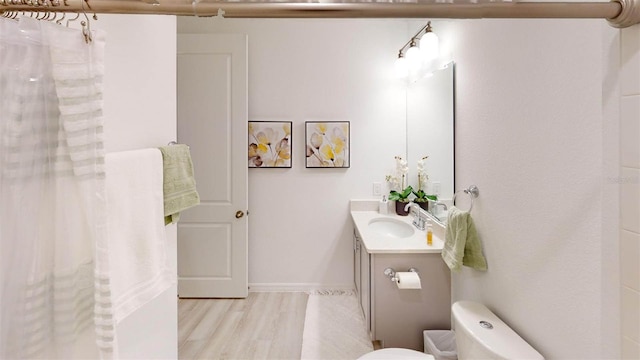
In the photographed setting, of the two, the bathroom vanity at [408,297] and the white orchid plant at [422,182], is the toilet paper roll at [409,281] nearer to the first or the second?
the bathroom vanity at [408,297]

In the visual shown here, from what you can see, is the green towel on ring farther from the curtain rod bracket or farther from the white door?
the white door

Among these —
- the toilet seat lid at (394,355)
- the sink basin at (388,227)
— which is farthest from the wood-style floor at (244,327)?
the sink basin at (388,227)

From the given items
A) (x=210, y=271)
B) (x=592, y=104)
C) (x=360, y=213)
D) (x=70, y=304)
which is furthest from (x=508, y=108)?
(x=210, y=271)

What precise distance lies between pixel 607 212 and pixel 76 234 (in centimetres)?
121

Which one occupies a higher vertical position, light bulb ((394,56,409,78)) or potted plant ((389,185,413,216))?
light bulb ((394,56,409,78))

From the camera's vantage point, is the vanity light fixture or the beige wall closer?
the beige wall

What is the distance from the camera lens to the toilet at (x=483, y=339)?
125 centimetres

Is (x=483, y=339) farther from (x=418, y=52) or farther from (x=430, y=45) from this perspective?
(x=418, y=52)

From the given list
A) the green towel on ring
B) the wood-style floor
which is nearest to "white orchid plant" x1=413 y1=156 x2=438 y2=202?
the wood-style floor

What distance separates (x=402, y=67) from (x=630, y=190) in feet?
8.51

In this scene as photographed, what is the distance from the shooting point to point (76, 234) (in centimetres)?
75

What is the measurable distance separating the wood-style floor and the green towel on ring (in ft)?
4.49

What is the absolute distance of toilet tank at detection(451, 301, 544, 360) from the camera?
1.24 m

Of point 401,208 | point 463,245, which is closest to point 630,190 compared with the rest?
point 463,245
